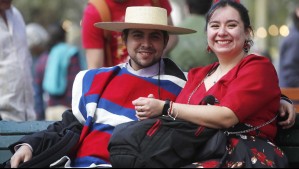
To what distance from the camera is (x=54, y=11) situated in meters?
37.8

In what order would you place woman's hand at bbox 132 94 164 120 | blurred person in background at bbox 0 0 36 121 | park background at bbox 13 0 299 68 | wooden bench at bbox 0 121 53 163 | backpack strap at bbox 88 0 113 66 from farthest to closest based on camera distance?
park background at bbox 13 0 299 68 < blurred person in background at bbox 0 0 36 121 < backpack strap at bbox 88 0 113 66 < wooden bench at bbox 0 121 53 163 < woman's hand at bbox 132 94 164 120

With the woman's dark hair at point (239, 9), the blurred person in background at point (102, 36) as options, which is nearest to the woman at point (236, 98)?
the woman's dark hair at point (239, 9)

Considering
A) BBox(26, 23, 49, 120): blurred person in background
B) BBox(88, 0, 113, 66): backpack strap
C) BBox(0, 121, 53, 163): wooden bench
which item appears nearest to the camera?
BBox(0, 121, 53, 163): wooden bench

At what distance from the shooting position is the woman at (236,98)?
4902 mm

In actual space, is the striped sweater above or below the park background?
above

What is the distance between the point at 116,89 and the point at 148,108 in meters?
0.70

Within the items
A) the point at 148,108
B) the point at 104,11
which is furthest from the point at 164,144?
the point at 104,11

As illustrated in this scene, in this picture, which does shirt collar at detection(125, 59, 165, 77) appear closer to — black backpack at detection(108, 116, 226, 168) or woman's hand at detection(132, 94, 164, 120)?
woman's hand at detection(132, 94, 164, 120)

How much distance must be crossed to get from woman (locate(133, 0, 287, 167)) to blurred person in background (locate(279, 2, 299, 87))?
507 centimetres

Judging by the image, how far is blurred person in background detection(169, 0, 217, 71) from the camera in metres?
7.78

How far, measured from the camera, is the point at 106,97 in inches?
223

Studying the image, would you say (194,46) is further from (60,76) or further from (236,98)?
(60,76)

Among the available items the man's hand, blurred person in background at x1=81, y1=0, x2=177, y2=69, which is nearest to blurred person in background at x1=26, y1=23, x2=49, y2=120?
blurred person in background at x1=81, y1=0, x2=177, y2=69

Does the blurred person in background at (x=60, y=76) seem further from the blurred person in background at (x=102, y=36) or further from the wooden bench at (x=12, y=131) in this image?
the wooden bench at (x=12, y=131)
